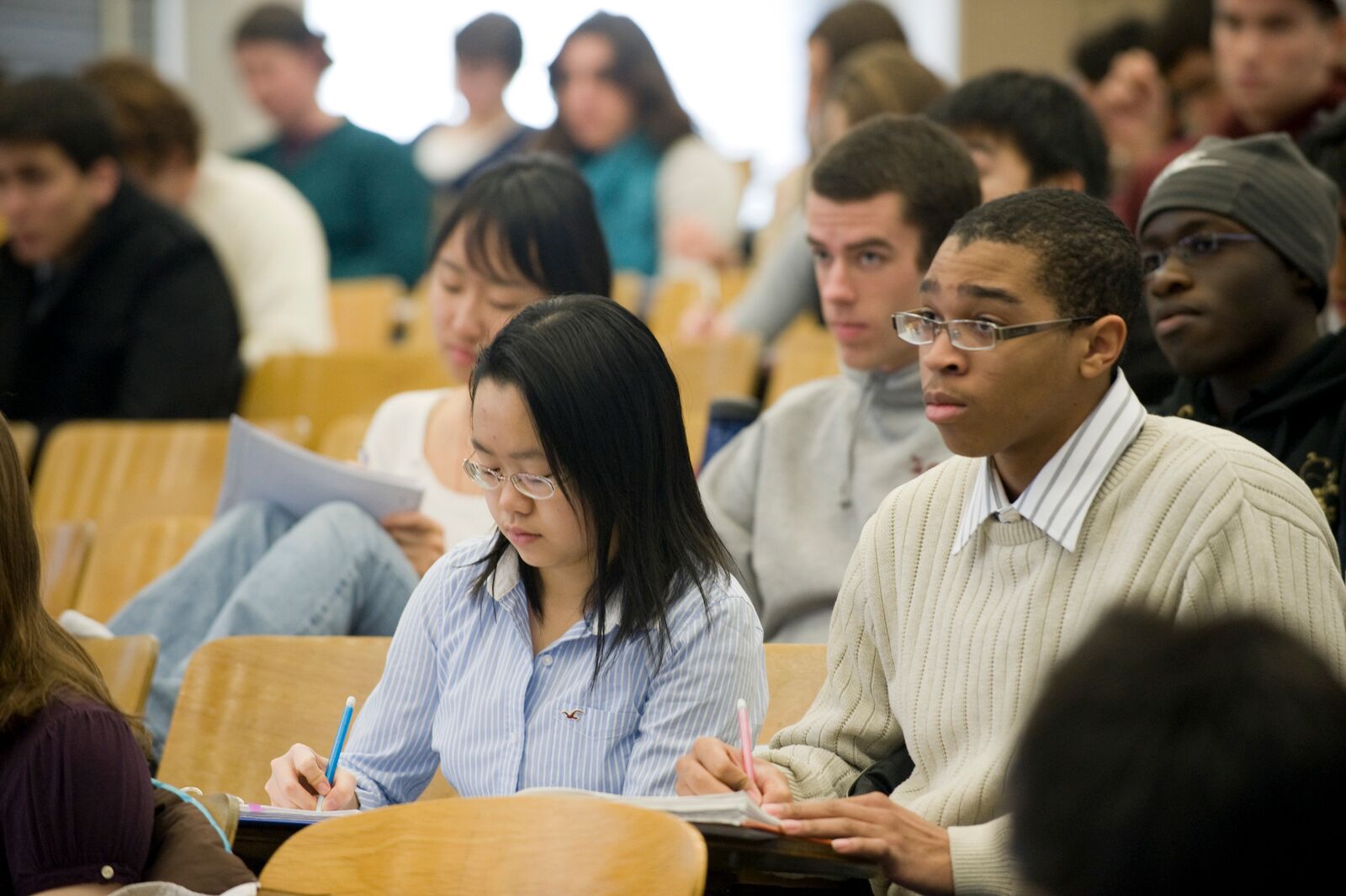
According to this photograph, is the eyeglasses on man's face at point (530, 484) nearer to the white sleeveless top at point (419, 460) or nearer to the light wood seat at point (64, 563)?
the white sleeveless top at point (419, 460)

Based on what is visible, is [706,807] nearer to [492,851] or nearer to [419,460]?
[492,851]

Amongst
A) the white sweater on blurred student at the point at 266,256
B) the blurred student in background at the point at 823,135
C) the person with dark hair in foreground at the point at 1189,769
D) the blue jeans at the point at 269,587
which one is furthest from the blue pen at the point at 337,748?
the white sweater on blurred student at the point at 266,256

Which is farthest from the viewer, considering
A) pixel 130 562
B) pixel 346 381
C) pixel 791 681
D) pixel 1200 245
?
pixel 346 381

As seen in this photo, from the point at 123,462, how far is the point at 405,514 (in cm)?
159

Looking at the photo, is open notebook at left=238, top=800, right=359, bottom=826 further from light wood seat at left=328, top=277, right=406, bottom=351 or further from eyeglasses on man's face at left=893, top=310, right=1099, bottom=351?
light wood seat at left=328, top=277, right=406, bottom=351

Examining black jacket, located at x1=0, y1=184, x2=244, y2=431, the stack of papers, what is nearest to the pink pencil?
the stack of papers

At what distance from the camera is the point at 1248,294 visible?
8.11 ft

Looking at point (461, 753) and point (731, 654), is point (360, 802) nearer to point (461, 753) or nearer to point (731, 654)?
point (461, 753)

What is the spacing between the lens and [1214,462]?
6.00ft

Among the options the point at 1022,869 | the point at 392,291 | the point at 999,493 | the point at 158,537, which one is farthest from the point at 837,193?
the point at 392,291

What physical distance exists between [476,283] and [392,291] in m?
2.80

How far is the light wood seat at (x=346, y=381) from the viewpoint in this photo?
4449mm

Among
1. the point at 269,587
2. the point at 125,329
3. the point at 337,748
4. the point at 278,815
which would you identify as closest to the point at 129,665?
the point at 269,587

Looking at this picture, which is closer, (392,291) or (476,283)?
(476,283)
